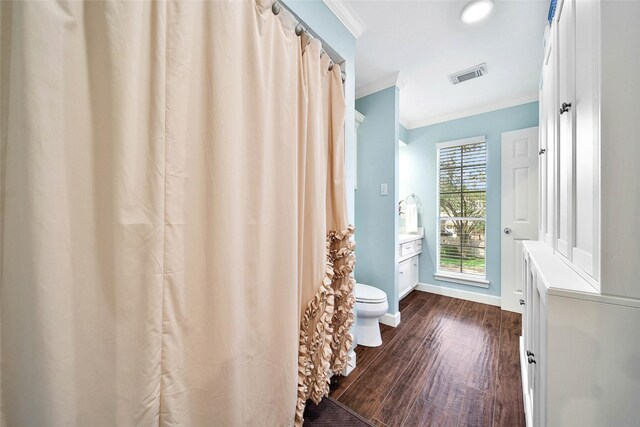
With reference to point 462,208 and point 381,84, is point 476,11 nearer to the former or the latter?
point 381,84

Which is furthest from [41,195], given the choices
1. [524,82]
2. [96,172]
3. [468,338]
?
→ [524,82]

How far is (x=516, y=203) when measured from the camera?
99.7 inches

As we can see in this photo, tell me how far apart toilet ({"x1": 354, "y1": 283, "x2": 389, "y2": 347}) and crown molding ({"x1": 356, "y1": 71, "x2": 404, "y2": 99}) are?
2002 mm

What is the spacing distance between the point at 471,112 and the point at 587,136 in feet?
8.67

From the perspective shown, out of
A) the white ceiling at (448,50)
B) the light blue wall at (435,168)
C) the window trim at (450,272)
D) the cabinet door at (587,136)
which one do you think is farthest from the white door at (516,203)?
the cabinet door at (587,136)

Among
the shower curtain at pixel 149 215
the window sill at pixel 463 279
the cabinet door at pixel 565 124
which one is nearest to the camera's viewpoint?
the shower curtain at pixel 149 215

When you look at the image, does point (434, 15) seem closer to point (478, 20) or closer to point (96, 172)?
point (478, 20)

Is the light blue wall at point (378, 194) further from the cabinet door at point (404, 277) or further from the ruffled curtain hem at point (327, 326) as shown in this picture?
the ruffled curtain hem at point (327, 326)

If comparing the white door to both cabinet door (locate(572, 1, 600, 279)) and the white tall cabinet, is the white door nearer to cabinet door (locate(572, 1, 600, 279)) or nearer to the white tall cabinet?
cabinet door (locate(572, 1, 600, 279))

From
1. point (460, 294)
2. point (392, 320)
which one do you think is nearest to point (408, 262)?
point (460, 294)

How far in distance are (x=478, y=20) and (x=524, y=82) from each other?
120cm

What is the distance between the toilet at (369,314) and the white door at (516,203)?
1722mm

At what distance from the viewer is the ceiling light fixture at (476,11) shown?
1.42 m

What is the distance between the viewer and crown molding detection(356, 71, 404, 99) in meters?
2.19
